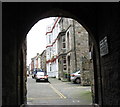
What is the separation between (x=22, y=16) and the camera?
8047mm

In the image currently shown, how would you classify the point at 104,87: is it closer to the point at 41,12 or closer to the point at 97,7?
the point at 97,7

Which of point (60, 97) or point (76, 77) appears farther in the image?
point (76, 77)

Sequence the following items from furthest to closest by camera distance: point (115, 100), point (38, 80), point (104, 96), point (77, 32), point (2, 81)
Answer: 1. point (38, 80)
2. point (77, 32)
3. point (104, 96)
4. point (2, 81)
5. point (115, 100)

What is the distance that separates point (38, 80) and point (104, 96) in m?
20.2

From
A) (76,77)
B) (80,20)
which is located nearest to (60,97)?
(80,20)

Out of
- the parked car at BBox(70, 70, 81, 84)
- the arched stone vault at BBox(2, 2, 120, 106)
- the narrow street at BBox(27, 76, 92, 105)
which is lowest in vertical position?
the narrow street at BBox(27, 76, 92, 105)

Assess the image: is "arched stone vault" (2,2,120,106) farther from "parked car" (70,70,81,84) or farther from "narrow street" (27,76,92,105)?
"parked car" (70,70,81,84)

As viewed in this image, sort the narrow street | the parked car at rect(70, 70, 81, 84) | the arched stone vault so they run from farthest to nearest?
the parked car at rect(70, 70, 81, 84)
the narrow street
the arched stone vault

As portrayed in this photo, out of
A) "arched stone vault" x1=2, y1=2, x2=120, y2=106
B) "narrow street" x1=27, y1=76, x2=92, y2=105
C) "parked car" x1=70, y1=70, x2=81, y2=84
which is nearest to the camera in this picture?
"arched stone vault" x1=2, y1=2, x2=120, y2=106

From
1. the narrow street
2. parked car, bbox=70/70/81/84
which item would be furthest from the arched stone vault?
parked car, bbox=70/70/81/84

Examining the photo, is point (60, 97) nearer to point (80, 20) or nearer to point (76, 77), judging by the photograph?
point (80, 20)

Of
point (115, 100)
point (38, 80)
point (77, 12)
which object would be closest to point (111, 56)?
point (115, 100)

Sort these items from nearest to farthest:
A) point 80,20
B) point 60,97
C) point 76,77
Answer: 1. point 80,20
2. point 60,97
3. point 76,77

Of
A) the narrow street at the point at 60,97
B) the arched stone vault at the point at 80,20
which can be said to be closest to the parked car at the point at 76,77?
the narrow street at the point at 60,97
